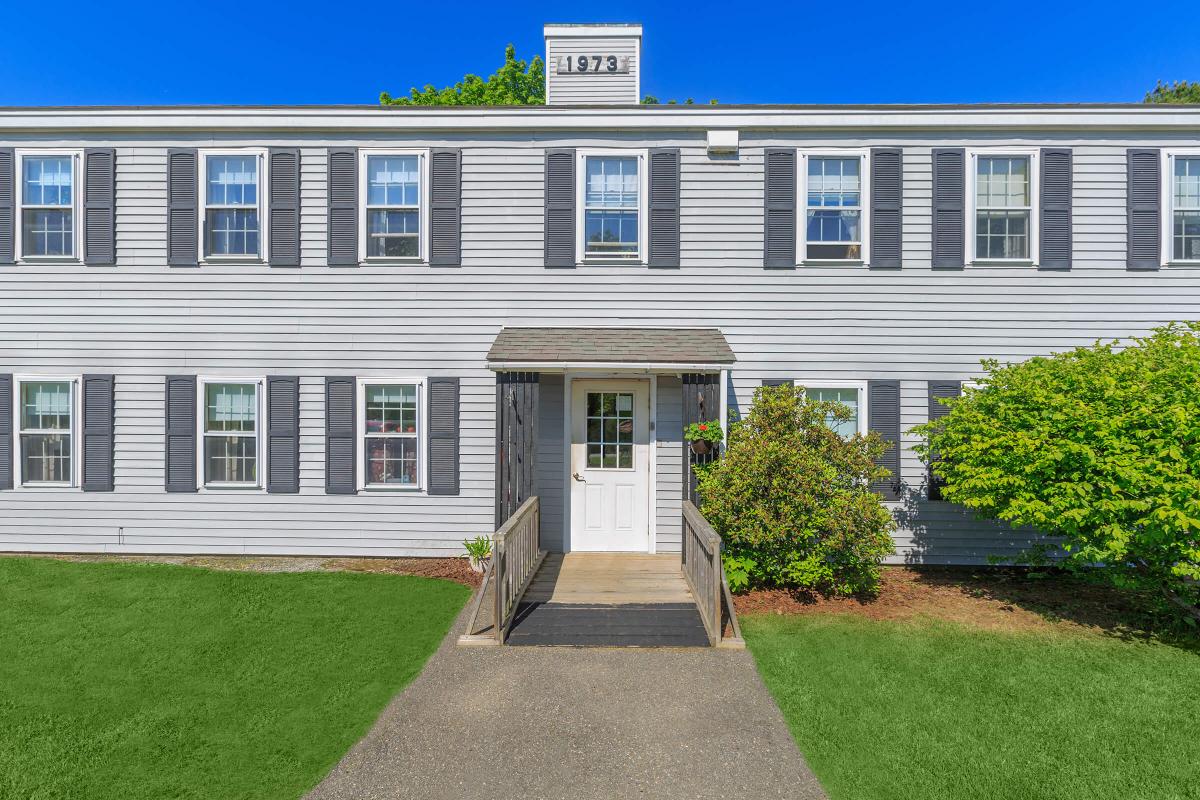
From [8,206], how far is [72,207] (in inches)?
31.9

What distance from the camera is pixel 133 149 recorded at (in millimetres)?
7781

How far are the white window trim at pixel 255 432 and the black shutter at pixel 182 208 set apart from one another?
1622 millimetres

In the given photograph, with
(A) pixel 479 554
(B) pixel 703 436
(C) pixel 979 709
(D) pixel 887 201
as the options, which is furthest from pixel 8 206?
(C) pixel 979 709

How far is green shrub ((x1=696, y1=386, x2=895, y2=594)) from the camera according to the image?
6.11 metres

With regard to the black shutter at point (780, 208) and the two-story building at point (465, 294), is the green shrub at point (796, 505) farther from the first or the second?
the black shutter at point (780, 208)

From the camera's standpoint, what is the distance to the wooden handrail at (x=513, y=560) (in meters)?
5.27

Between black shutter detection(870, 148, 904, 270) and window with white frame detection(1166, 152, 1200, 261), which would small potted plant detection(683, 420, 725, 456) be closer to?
black shutter detection(870, 148, 904, 270)

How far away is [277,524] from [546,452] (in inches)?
151

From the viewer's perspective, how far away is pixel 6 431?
7.78 metres

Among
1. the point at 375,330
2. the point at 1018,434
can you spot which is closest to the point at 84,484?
the point at 375,330

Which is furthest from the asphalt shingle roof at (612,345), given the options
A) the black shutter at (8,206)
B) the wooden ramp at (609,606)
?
the black shutter at (8,206)

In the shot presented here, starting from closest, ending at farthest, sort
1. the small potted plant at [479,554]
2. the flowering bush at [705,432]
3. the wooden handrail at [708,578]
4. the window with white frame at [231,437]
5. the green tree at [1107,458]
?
1. the green tree at [1107,458]
2. the wooden handrail at [708,578]
3. the flowering bush at [705,432]
4. the small potted plant at [479,554]
5. the window with white frame at [231,437]

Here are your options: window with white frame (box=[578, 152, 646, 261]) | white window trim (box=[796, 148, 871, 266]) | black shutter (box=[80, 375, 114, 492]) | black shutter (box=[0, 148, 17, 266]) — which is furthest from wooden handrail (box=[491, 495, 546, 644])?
black shutter (box=[0, 148, 17, 266])

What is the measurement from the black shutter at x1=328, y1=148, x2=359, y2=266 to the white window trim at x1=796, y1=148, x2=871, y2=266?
5922 mm
